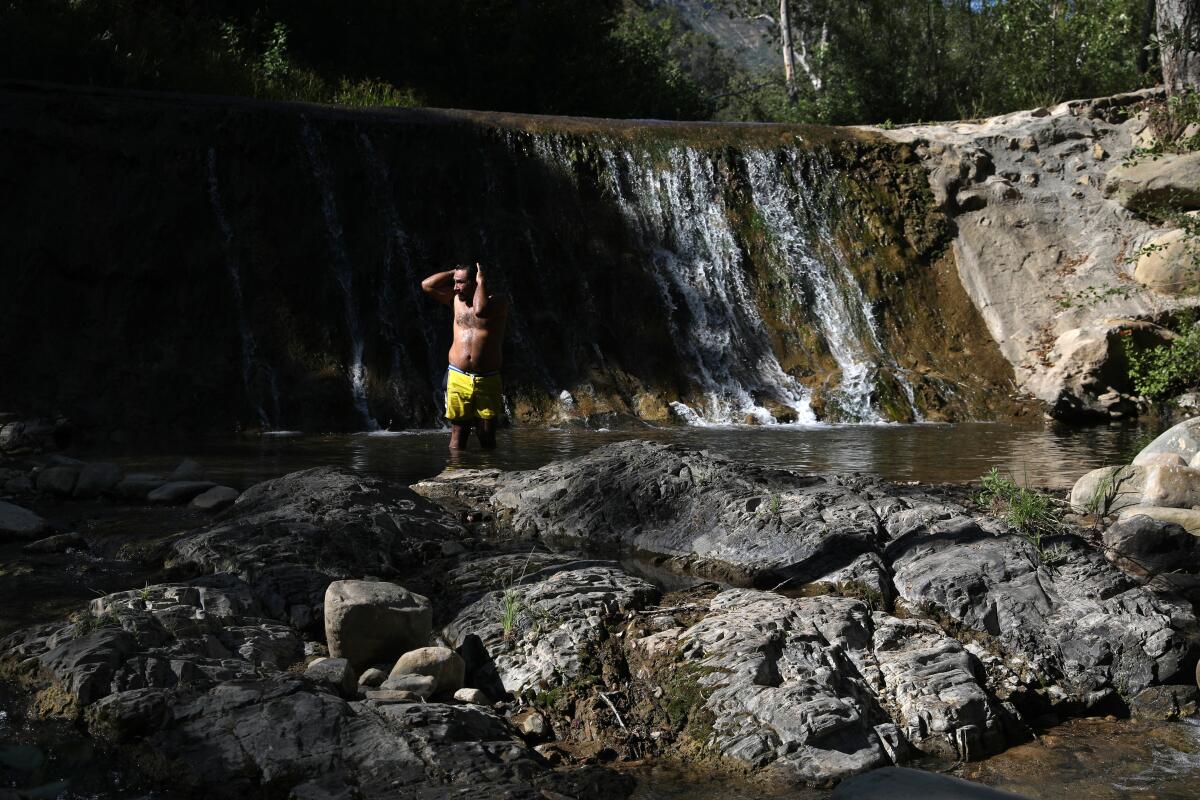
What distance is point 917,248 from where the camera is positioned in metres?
17.7

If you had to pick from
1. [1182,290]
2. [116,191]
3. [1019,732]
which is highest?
[116,191]

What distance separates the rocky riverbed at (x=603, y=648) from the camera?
11.9 ft

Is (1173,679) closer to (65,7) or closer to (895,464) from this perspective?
(895,464)

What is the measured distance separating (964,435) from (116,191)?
1052 cm

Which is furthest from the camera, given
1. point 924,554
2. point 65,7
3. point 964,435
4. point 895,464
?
point 65,7

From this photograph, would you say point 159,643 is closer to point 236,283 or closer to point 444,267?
point 236,283

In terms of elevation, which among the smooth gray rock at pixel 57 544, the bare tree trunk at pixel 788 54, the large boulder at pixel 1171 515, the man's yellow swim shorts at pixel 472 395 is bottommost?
the smooth gray rock at pixel 57 544

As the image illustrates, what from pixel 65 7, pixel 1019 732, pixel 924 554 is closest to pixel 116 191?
pixel 65 7

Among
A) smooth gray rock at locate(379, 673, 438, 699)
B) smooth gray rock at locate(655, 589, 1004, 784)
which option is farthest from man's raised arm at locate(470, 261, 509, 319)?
smooth gray rock at locate(379, 673, 438, 699)

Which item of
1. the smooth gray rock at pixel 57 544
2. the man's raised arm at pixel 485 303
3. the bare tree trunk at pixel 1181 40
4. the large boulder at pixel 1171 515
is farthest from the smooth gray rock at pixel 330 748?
the bare tree trunk at pixel 1181 40

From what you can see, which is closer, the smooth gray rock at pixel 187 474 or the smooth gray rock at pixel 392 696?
the smooth gray rock at pixel 392 696

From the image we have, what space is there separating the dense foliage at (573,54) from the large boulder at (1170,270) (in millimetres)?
7475

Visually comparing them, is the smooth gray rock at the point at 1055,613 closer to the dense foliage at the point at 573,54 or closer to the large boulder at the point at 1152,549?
the large boulder at the point at 1152,549

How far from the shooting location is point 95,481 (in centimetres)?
805
